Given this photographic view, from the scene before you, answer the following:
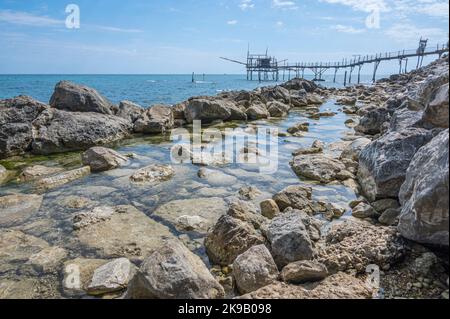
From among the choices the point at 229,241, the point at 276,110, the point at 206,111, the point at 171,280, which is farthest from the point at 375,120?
the point at 171,280

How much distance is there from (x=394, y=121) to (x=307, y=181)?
Result: 2.27m

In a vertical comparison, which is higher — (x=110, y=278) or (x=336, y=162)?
(x=336, y=162)

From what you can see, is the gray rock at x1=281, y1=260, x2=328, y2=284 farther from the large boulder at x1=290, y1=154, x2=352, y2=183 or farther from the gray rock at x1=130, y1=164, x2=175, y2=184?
the gray rock at x1=130, y1=164, x2=175, y2=184

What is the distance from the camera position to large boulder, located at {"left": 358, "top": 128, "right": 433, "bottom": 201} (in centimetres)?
488

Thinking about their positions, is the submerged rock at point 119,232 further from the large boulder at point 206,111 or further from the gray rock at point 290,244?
the large boulder at point 206,111

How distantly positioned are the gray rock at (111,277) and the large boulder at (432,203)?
307 centimetres

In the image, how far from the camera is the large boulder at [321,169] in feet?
22.4

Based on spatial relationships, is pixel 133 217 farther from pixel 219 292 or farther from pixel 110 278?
pixel 219 292

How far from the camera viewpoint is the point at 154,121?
12.7m

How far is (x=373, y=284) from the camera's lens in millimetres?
3080

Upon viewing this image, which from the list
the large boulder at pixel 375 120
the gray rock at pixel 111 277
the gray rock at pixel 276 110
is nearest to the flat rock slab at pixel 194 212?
the gray rock at pixel 111 277
